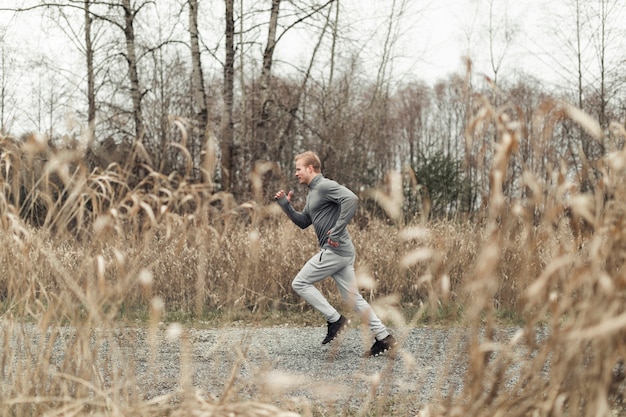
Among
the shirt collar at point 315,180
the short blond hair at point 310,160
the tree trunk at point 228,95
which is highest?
the tree trunk at point 228,95

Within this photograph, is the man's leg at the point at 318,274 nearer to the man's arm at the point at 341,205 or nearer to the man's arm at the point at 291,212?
the man's arm at the point at 341,205

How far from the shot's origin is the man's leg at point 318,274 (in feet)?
19.6

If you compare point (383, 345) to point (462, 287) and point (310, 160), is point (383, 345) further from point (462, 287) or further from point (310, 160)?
point (462, 287)

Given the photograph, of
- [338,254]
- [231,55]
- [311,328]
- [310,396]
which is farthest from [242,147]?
[310,396]

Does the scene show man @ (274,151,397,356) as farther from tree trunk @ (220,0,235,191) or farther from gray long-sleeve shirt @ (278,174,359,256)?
tree trunk @ (220,0,235,191)

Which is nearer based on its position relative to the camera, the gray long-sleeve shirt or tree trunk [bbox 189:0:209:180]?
the gray long-sleeve shirt

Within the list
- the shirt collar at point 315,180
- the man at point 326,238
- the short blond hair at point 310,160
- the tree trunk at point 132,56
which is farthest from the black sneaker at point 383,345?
the tree trunk at point 132,56

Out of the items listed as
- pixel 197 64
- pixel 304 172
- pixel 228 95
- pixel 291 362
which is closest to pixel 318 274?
pixel 291 362

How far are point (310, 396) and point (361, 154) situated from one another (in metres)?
15.6

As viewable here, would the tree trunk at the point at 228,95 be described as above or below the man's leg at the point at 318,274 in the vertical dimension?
above

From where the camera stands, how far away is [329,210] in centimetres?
604

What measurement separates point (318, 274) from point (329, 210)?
1.95 feet

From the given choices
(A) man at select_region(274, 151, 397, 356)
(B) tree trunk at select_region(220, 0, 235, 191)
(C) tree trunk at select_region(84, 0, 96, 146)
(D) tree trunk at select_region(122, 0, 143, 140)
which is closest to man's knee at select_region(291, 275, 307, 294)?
(A) man at select_region(274, 151, 397, 356)

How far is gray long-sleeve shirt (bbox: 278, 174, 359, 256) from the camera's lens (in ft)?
19.0
